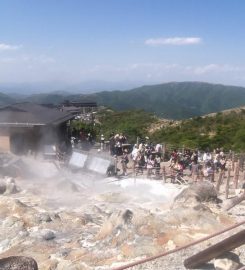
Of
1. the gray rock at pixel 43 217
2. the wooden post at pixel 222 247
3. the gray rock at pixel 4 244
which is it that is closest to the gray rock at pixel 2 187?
the gray rock at pixel 43 217

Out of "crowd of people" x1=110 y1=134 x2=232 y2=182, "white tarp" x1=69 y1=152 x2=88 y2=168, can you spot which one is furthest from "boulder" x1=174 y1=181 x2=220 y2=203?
"white tarp" x1=69 y1=152 x2=88 y2=168

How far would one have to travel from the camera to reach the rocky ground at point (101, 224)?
10805mm

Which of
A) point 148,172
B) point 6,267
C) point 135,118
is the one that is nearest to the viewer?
point 6,267

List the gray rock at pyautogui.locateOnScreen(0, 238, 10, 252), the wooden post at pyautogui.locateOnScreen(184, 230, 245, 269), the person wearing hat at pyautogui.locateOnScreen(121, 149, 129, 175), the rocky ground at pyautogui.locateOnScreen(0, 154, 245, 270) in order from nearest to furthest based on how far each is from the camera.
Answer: the wooden post at pyautogui.locateOnScreen(184, 230, 245, 269) → the rocky ground at pyautogui.locateOnScreen(0, 154, 245, 270) → the gray rock at pyautogui.locateOnScreen(0, 238, 10, 252) → the person wearing hat at pyautogui.locateOnScreen(121, 149, 129, 175)

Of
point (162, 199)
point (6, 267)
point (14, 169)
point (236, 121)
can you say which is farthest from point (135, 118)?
point (6, 267)

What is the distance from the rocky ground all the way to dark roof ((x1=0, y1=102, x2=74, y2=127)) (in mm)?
6377

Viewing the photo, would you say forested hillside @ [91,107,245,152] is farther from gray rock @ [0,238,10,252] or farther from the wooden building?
gray rock @ [0,238,10,252]

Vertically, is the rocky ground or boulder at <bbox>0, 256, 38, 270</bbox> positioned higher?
boulder at <bbox>0, 256, 38, 270</bbox>

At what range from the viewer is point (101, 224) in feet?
43.7

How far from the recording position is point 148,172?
19.9 m

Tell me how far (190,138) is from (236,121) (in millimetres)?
8811

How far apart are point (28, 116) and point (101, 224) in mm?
13911

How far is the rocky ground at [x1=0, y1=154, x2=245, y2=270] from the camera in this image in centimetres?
1080

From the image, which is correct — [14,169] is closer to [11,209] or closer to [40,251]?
[11,209]
